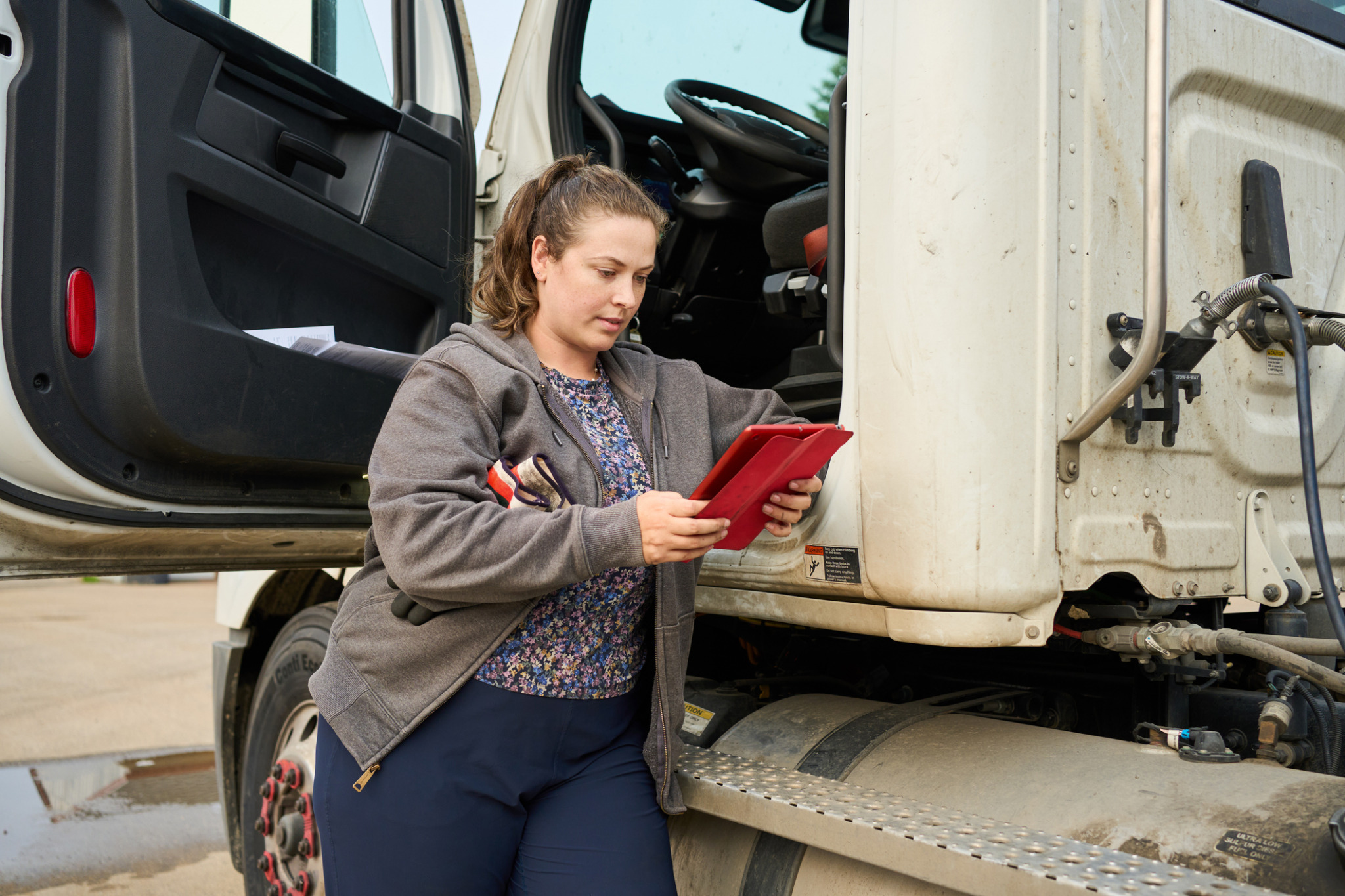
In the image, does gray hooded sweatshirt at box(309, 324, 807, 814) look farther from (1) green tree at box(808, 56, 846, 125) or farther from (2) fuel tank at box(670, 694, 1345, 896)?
(1) green tree at box(808, 56, 846, 125)

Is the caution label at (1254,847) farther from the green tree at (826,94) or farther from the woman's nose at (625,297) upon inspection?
the green tree at (826,94)

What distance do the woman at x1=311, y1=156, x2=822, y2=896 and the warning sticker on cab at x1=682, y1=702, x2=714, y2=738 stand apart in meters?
0.28

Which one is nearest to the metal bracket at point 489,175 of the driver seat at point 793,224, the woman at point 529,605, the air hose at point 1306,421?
the driver seat at point 793,224

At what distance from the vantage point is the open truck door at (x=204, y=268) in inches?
69.7

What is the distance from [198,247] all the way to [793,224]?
1.10 m

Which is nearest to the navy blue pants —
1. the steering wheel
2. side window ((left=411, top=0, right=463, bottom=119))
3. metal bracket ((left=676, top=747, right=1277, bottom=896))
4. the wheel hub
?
metal bracket ((left=676, top=747, right=1277, bottom=896))

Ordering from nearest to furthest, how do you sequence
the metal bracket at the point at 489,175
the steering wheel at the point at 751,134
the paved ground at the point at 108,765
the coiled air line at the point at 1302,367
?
the coiled air line at the point at 1302,367, the steering wheel at the point at 751,134, the metal bracket at the point at 489,175, the paved ground at the point at 108,765

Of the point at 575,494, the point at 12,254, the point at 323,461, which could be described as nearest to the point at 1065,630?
the point at 575,494

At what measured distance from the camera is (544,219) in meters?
1.76

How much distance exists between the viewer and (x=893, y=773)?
173 centimetres

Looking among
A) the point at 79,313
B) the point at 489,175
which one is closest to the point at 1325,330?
the point at 489,175

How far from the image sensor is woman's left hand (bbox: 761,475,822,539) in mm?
1618

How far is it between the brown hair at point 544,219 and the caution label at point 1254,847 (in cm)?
116

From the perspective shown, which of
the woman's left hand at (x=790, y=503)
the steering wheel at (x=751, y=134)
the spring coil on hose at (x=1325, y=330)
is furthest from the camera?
the steering wheel at (x=751, y=134)
